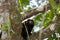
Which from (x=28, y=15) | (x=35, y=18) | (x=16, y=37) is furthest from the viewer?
(x=35, y=18)

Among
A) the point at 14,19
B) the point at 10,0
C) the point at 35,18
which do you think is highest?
the point at 10,0

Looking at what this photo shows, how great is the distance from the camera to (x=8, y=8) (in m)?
1.22

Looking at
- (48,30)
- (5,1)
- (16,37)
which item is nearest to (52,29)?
(48,30)

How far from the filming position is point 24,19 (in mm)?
1465

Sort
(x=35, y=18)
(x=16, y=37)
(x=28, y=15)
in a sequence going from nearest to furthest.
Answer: (x=16, y=37) → (x=28, y=15) → (x=35, y=18)

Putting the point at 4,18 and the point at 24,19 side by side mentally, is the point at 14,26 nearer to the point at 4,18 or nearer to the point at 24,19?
the point at 4,18

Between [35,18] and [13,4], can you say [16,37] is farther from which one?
[35,18]

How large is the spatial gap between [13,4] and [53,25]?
1.06 ft

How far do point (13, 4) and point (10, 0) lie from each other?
37 mm

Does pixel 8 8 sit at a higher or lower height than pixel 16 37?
higher

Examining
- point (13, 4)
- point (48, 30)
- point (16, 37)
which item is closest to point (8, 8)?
point (13, 4)

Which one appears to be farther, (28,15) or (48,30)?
(28,15)

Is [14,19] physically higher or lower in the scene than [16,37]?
higher

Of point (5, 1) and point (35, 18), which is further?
point (35, 18)
